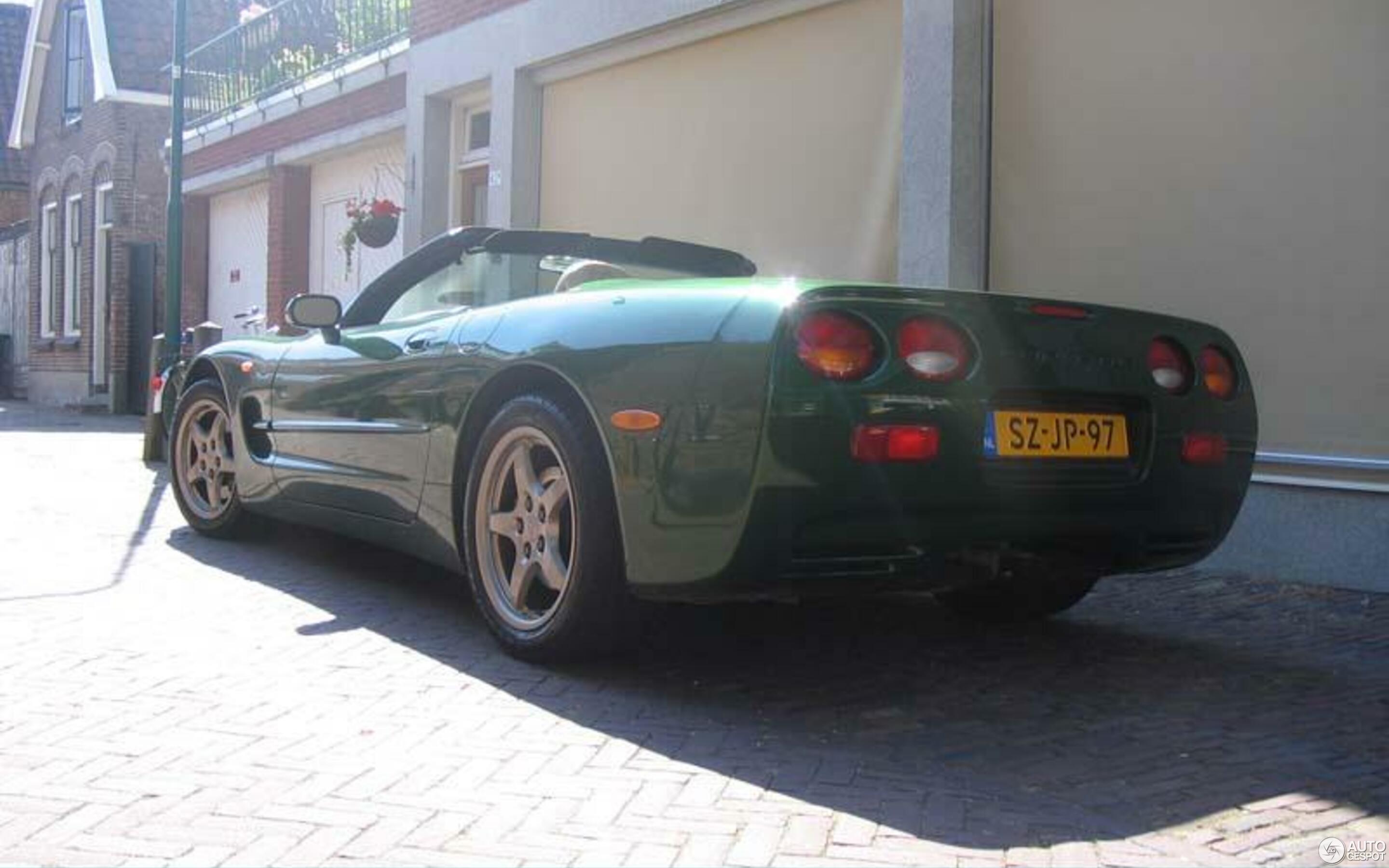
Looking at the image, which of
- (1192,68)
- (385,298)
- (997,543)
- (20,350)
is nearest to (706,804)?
(997,543)

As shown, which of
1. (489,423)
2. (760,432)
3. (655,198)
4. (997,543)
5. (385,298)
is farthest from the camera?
(655,198)

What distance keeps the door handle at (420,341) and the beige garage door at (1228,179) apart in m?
3.58

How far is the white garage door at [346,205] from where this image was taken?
13945mm

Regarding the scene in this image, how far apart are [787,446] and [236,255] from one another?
655 inches

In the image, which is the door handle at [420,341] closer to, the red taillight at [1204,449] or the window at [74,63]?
the red taillight at [1204,449]

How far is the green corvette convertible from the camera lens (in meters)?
3.20

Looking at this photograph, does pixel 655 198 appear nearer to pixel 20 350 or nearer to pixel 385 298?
pixel 385 298

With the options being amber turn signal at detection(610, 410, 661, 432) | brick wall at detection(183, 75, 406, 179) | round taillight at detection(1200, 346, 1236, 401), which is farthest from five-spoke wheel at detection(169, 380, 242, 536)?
brick wall at detection(183, 75, 406, 179)

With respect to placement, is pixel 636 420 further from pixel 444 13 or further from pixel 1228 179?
pixel 444 13

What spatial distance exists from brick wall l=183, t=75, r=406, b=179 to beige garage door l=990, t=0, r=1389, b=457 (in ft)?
27.0

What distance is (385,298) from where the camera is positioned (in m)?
5.17

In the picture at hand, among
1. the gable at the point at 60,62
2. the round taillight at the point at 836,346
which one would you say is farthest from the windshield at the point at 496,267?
the gable at the point at 60,62

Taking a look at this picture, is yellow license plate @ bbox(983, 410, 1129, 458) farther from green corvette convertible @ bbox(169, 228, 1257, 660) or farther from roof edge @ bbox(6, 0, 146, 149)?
roof edge @ bbox(6, 0, 146, 149)

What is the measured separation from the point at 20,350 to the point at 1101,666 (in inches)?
1066
